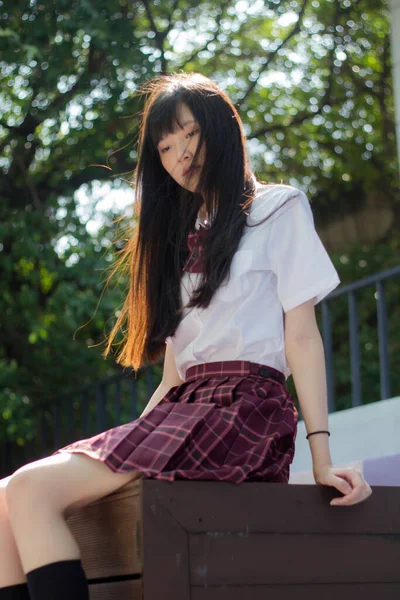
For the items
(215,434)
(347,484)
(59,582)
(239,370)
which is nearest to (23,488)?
(59,582)

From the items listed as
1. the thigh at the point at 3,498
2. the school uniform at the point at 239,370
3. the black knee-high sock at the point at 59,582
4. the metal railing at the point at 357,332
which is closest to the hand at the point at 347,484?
the school uniform at the point at 239,370

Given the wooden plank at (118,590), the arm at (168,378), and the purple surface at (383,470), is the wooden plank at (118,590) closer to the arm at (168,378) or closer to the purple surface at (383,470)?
the arm at (168,378)

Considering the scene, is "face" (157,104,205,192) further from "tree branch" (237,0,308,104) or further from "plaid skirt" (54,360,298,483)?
"tree branch" (237,0,308,104)

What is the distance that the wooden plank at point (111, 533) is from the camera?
166 cm

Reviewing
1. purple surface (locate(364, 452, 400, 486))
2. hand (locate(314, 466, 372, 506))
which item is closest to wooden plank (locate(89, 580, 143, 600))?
hand (locate(314, 466, 372, 506))

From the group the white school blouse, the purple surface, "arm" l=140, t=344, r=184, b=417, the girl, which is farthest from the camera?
the purple surface

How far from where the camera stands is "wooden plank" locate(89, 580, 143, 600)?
64.7 inches

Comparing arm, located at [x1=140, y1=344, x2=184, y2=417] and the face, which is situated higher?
the face

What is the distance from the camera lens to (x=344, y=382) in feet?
28.2

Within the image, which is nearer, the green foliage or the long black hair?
the long black hair

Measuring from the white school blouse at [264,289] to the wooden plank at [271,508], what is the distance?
0.29 meters

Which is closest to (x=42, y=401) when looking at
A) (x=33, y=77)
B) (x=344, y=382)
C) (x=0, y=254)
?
(x=0, y=254)

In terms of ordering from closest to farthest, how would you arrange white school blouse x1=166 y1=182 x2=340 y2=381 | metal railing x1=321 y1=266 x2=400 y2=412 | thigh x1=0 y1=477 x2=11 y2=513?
thigh x1=0 y1=477 x2=11 y2=513, white school blouse x1=166 y1=182 x2=340 y2=381, metal railing x1=321 y1=266 x2=400 y2=412

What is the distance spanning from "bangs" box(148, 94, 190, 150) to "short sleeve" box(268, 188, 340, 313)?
1.02ft
